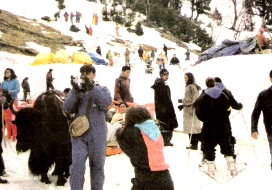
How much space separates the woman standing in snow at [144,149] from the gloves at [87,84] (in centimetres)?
82

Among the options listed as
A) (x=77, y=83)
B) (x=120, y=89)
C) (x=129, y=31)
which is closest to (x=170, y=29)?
(x=129, y=31)

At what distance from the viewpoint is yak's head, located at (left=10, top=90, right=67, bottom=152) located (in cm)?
545

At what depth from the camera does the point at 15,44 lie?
2678 cm

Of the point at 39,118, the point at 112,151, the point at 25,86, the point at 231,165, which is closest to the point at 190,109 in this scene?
the point at 112,151

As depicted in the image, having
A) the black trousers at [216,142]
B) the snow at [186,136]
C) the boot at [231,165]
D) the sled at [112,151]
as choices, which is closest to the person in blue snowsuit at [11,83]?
the snow at [186,136]

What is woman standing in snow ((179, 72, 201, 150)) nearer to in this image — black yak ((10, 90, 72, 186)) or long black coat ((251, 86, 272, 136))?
long black coat ((251, 86, 272, 136))

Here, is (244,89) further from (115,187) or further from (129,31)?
(129,31)

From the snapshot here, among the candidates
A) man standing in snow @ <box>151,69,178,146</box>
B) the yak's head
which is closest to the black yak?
the yak's head

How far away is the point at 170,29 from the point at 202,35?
3.35 m

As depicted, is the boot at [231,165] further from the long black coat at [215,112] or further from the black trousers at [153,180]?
the black trousers at [153,180]

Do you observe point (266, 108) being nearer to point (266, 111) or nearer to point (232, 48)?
point (266, 111)

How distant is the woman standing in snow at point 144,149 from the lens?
3.51 m

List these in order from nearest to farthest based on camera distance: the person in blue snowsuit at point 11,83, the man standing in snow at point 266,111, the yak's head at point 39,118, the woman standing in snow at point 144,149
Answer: the woman standing in snow at point 144,149
the man standing in snow at point 266,111
the yak's head at point 39,118
the person in blue snowsuit at point 11,83

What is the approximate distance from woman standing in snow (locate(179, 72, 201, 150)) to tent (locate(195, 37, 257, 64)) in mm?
7548
